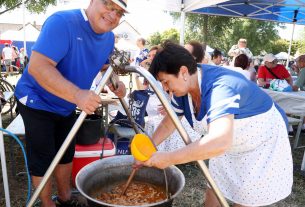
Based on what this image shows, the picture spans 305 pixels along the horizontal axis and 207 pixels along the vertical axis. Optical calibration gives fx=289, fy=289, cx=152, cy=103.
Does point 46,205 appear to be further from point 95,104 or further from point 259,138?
point 259,138

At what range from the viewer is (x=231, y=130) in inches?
44.9

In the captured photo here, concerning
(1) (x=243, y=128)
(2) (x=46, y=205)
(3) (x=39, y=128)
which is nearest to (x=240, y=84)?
(1) (x=243, y=128)

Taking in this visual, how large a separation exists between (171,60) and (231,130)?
0.40 meters

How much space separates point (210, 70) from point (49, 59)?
0.83 metres

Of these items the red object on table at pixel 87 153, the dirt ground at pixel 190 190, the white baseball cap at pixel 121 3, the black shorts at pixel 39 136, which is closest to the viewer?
the white baseball cap at pixel 121 3

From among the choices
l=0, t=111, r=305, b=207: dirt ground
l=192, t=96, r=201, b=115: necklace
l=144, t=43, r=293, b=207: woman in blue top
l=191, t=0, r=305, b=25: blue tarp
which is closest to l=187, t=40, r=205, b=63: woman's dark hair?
l=0, t=111, r=305, b=207: dirt ground

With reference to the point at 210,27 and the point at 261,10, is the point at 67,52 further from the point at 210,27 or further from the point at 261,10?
the point at 210,27

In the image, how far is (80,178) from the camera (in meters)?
1.43

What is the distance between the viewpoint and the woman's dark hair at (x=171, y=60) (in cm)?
128

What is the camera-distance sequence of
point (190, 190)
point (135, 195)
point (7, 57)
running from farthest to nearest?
point (7, 57)
point (190, 190)
point (135, 195)

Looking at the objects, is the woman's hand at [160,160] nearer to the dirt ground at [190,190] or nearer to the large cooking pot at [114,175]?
the large cooking pot at [114,175]

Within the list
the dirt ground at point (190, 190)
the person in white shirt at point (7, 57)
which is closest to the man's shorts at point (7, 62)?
the person in white shirt at point (7, 57)

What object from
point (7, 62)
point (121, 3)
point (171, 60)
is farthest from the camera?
point (7, 62)

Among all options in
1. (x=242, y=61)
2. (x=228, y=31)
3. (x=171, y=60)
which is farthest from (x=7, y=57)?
(x=228, y=31)
